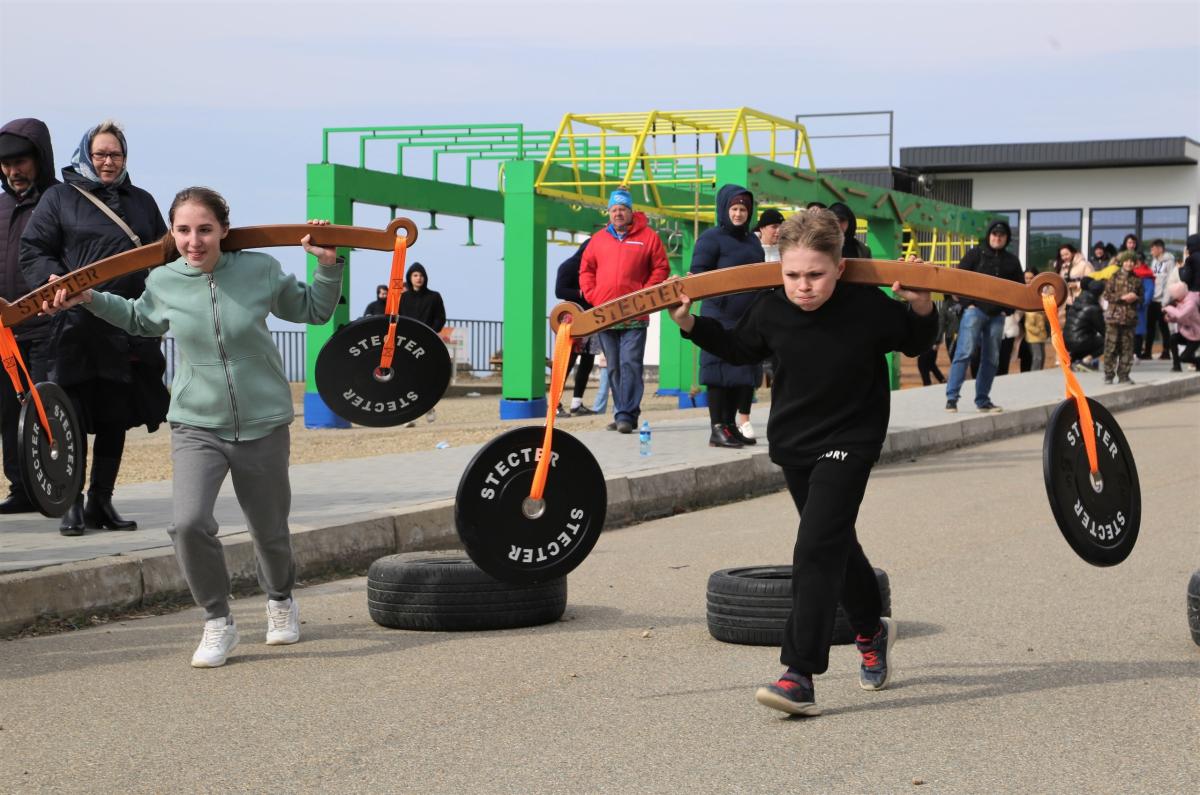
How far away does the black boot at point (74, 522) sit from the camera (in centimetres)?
788

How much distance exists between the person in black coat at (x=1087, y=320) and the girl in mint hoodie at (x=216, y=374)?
16.6 m

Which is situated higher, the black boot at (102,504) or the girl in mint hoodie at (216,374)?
the girl in mint hoodie at (216,374)

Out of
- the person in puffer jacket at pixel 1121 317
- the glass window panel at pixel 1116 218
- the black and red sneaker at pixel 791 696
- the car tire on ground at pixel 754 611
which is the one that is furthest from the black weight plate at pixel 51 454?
the glass window panel at pixel 1116 218

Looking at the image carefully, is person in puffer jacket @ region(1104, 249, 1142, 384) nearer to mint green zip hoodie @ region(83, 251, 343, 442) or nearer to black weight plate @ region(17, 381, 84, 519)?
mint green zip hoodie @ region(83, 251, 343, 442)

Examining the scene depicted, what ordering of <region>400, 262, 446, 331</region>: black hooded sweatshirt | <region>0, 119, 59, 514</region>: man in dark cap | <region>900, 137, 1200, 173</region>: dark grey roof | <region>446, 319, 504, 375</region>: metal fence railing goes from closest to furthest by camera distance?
<region>0, 119, 59, 514</region>: man in dark cap < <region>400, 262, 446, 331</region>: black hooded sweatshirt < <region>446, 319, 504, 375</region>: metal fence railing < <region>900, 137, 1200, 173</region>: dark grey roof

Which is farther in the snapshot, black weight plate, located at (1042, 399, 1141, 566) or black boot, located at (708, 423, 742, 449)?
black boot, located at (708, 423, 742, 449)

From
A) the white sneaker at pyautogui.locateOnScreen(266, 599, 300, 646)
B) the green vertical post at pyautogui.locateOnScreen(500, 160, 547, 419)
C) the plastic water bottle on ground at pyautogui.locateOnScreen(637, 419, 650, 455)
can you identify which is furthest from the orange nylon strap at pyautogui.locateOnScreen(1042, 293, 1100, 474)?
the green vertical post at pyautogui.locateOnScreen(500, 160, 547, 419)

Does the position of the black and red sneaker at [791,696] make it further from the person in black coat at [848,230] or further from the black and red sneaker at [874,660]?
the person in black coat at [848,230]

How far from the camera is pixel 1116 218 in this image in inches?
1581

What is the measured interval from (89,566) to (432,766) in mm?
3024

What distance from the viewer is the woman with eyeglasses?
7695mm

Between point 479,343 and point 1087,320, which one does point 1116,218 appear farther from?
point 1087,320

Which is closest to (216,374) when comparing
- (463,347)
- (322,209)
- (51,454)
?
(51,454)

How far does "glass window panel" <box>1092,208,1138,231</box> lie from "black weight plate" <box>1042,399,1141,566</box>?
121 feet
